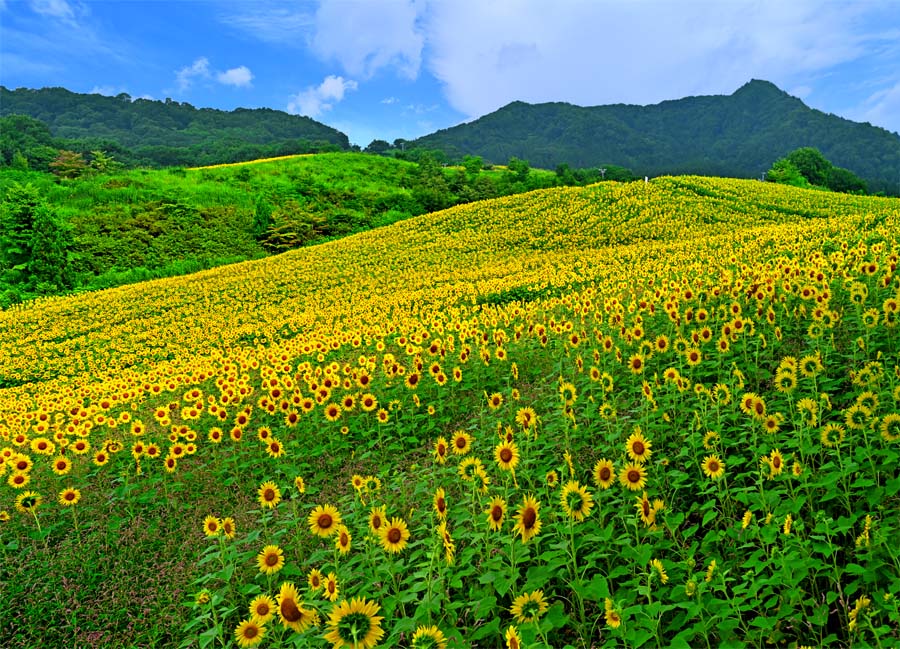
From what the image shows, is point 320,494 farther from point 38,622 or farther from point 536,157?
point 536,157

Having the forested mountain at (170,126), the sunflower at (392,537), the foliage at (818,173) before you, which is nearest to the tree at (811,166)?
the foliage at (818,173)

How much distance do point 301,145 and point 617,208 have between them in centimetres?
7870

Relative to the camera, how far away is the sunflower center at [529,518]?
2.89 m

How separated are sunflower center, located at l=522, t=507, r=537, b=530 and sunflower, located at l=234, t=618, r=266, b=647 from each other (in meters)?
1.50

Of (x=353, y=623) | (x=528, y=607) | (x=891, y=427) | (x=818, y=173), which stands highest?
(x=818, y=173)

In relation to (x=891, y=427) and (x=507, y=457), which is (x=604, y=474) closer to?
(x=507, y=457)

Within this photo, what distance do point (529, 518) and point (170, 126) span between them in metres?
172

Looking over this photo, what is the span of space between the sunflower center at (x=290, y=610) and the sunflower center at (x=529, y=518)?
1.23m

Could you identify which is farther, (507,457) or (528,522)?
(507,457)

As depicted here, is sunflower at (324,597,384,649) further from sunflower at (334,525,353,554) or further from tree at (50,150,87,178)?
tree at (50,150,87,178)

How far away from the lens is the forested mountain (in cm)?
9669

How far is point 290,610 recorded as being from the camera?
257 centimetres

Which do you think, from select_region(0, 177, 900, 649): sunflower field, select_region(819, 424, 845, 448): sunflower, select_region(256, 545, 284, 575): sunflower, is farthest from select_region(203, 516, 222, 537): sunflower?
select_region(819, 424, 845, 448): sunflower

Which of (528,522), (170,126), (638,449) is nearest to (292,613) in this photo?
(528,522)
